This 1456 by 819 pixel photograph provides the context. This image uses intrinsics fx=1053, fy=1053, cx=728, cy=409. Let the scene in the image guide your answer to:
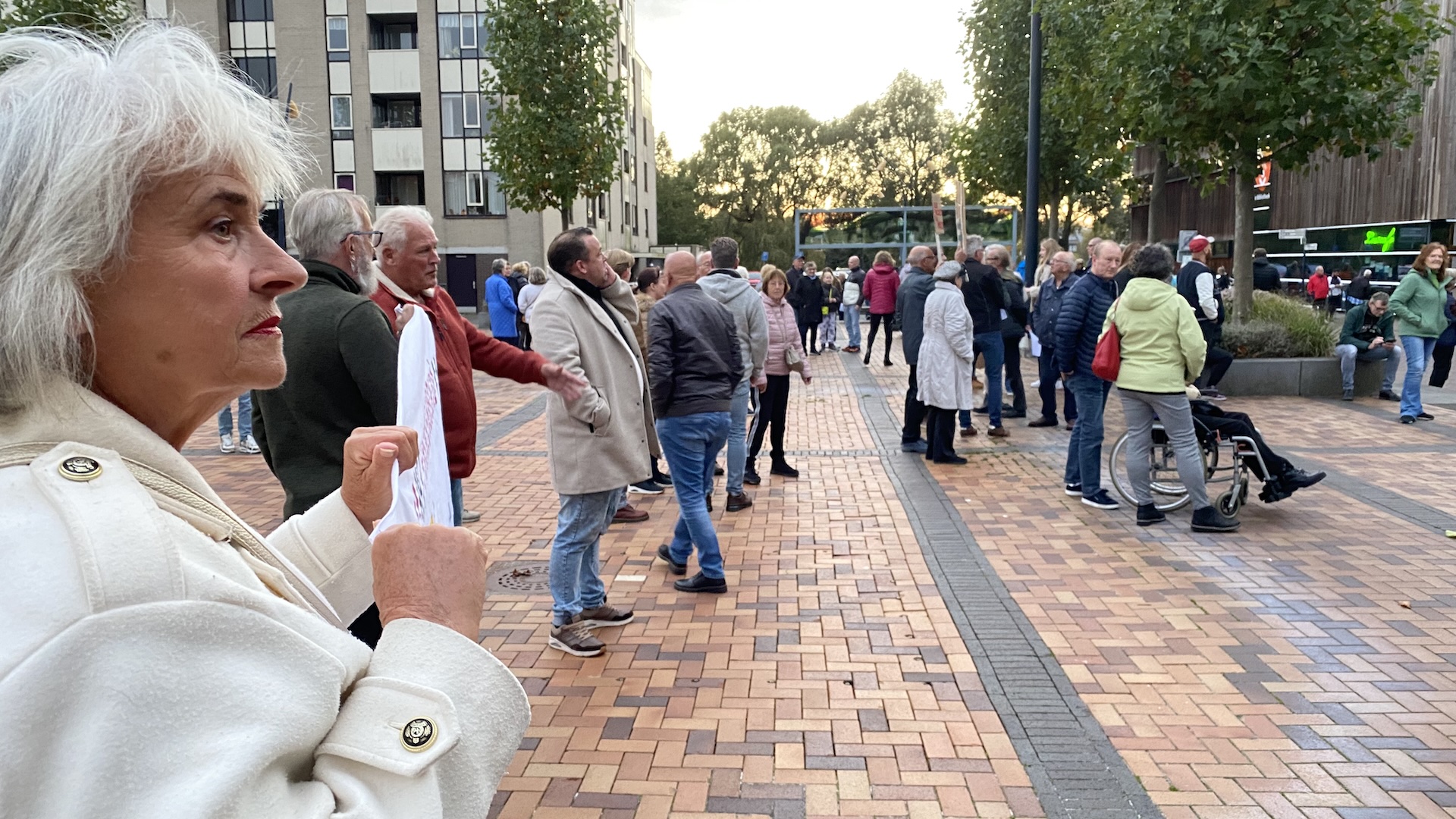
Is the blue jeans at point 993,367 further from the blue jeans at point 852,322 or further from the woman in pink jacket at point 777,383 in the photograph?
the blue jeans at point 852,322

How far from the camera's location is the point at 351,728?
40.7 inches

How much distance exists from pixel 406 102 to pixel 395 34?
2677mm

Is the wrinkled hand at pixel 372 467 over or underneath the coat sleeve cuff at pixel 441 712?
over

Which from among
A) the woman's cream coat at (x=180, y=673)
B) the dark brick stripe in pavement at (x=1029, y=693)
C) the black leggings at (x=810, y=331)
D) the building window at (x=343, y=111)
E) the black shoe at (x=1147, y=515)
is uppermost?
the building window at (x=343, y=111)

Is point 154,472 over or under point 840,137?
under

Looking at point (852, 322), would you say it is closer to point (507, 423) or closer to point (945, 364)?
point (507, 423)

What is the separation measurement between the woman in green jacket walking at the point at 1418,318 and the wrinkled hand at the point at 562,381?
10631mm

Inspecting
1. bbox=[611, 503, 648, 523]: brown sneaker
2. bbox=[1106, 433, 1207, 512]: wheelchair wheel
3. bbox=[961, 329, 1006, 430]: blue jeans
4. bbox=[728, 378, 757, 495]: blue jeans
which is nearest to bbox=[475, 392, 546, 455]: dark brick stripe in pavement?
bbox=[611, 503, 648, 523]: brown sneaker

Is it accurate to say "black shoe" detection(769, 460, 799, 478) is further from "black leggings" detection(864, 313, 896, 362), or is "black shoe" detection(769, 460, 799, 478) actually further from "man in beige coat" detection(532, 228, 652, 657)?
"black leggings" detection(864, 313, 896, 362)

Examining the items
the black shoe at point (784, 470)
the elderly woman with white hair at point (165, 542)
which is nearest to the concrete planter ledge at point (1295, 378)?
the black shoe at point (784, 470)

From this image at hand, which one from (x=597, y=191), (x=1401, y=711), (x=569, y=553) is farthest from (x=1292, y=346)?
(x=597, y=191)

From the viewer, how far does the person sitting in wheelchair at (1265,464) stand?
7.28 meters

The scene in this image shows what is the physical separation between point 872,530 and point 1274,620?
2.69 meters

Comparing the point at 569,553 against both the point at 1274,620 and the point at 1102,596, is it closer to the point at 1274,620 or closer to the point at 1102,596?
the point at 1102,596
